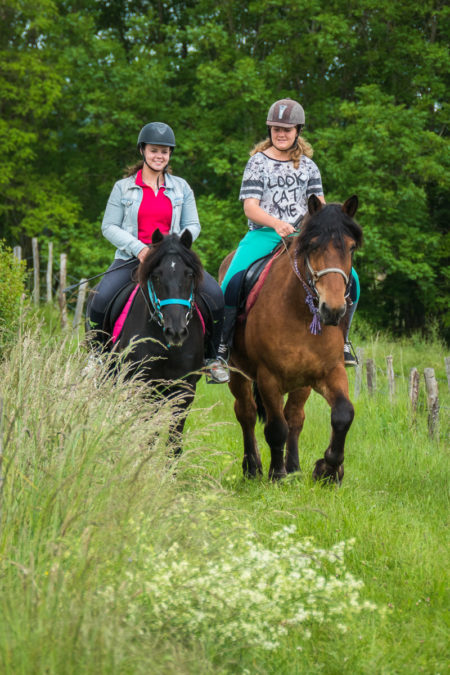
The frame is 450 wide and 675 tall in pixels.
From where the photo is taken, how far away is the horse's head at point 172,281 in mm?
5641

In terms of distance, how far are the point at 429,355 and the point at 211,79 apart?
33.0 ft

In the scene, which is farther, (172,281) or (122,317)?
(122,317)

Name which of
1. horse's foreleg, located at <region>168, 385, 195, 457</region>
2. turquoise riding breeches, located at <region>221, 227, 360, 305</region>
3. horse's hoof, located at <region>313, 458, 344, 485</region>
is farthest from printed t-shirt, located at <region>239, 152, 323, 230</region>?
horse's hoof, located at <region>313, 458, 344, 485</region>

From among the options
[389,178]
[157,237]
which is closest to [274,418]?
[157,237]

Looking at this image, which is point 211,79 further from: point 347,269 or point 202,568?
point 202,568

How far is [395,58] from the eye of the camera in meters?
24.3

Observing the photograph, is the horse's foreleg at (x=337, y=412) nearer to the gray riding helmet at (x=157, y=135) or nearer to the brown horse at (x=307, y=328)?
the brown horse at (x=307, y=328)

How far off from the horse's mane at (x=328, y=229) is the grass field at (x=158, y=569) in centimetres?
175

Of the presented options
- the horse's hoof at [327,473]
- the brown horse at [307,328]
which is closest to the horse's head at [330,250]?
the brown horse at [307,328]

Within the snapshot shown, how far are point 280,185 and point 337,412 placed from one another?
81.4 inches

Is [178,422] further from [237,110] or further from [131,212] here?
[237,110]

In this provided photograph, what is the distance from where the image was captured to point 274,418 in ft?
21.0

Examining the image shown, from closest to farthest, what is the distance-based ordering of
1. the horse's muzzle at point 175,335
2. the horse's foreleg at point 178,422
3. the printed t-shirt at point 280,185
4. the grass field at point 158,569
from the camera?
the grass field at point 158,569, the horse's foreleg at point 178,422, the horse's muzzle at point 175,335, the printed t-shirt at point 280,185

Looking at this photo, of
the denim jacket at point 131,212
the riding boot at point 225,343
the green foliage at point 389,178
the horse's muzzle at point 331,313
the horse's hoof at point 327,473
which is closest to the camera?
the horse's muzzle at point 331,313
